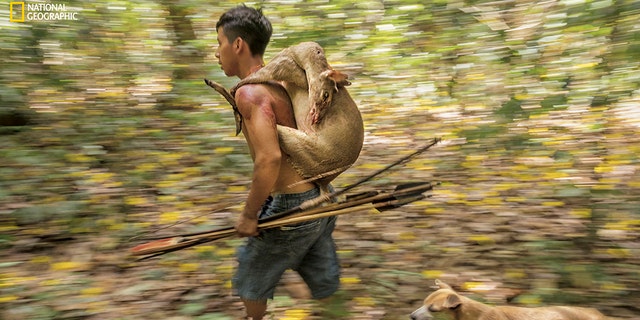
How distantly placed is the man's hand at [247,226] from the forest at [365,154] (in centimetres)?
67

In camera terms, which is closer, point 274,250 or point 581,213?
point 274,250

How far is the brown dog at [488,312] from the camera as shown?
301 centimetres

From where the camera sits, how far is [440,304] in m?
3.05

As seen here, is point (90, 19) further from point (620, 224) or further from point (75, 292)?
point (620, 224)

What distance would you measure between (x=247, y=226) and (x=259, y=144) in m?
0.42

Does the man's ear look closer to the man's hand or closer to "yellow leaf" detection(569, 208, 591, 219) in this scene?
the man's hand

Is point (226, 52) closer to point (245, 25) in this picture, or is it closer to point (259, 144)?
point (245, 25)

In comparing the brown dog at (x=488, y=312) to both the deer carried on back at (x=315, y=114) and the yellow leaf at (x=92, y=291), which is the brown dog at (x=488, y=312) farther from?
the yellow leaf at (x=92, y=291)

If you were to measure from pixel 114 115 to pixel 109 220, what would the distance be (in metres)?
1.31

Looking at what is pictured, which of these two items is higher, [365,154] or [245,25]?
[245,25]

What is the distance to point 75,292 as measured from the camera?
3805 millimetres

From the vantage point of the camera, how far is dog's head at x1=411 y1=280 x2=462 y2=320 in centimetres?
298

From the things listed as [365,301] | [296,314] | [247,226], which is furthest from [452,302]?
[247,226]

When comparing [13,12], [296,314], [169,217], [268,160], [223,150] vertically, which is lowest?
[296,314]
